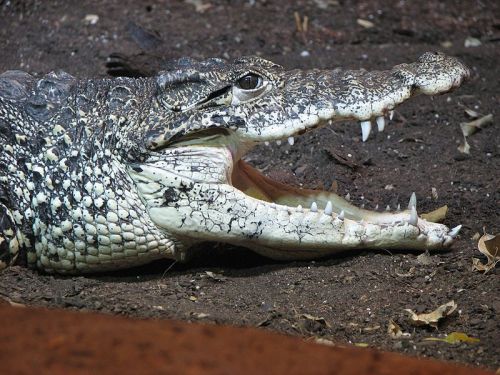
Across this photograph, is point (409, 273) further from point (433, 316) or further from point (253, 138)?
point (253, 138)

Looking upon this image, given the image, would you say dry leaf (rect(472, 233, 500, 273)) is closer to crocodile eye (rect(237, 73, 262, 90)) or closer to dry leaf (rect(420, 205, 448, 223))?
dry leaf (rect(420, 205, 448, 223))

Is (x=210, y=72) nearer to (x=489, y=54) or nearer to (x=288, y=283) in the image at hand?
(x=288, y=283)

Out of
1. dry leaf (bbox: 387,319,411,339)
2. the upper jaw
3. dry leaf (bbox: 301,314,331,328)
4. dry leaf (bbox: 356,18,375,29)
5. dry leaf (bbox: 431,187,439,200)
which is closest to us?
dry leaf (bbox: 387,319,411,339)

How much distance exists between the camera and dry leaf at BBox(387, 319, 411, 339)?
4.41 metres

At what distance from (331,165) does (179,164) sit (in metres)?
1.82

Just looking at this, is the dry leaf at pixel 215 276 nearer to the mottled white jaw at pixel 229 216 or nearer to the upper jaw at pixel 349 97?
the mottled white jaw at pixel 229 216

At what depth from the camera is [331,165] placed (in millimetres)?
6496

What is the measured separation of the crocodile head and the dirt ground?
0.20 m

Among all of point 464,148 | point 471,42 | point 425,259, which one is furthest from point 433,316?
point 471,42

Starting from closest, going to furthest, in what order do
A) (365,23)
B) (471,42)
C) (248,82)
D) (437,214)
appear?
(248,82), (437,214), (471,42), (365,23)

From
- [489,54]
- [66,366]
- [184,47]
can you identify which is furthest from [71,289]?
[489,54]

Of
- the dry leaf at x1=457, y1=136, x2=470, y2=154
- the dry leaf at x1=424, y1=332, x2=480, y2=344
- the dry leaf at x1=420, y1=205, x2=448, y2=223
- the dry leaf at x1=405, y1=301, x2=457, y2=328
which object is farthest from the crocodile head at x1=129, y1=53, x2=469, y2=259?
the dry leaf at x1=457, y1=136, x2=470, y2=154

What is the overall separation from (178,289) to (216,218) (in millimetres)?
447

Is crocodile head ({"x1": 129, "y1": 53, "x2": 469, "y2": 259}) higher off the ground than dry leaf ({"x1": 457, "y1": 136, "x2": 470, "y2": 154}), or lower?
higher
